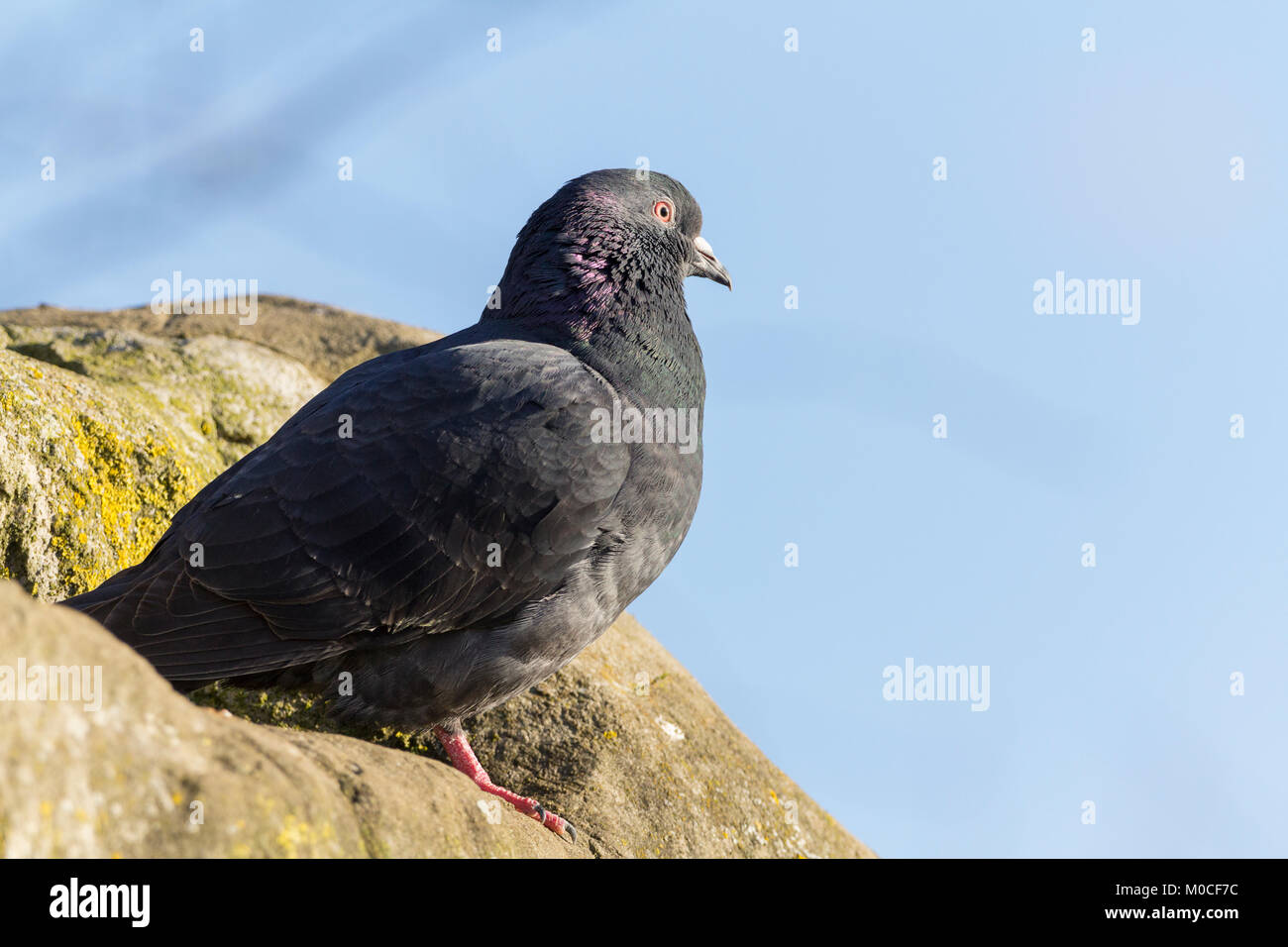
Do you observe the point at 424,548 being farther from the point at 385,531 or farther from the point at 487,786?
the point at 487,786

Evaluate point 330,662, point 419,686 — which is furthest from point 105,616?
point 419,686

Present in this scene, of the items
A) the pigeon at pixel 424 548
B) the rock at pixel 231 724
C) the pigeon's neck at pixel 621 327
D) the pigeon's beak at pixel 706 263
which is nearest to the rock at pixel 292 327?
the rock at pixel 231 724

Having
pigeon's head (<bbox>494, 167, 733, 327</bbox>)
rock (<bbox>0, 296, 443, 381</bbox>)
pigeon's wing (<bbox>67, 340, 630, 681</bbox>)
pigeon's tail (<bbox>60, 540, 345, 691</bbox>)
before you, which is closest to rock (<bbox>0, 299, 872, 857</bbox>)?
rock (<bbox>0, 296, 443, 381</bbox>)

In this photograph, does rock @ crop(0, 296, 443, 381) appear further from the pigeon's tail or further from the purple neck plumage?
the pigeon's tail

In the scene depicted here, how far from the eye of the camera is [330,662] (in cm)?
539

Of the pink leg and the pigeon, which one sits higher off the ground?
the pigeon

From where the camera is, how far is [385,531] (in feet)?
17.7

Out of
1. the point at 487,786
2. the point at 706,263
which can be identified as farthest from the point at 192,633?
the point at 706,263

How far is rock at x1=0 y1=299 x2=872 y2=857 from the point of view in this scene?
119 inches

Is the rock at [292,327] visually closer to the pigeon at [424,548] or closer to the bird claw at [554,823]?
the pigeon at [424,548]

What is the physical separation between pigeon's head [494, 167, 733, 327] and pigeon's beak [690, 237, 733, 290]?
289mm

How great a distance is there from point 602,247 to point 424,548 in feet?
7.39
